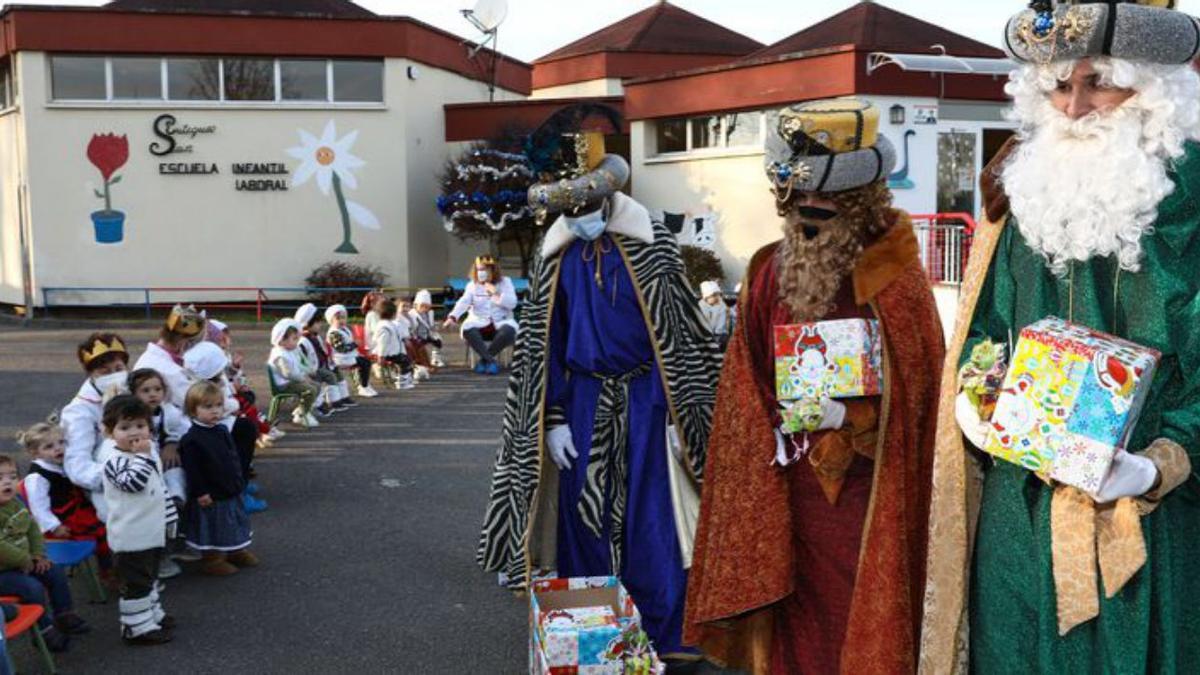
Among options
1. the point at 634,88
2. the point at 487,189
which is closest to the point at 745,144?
the point at 634,88

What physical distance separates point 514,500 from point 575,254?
3.65ft

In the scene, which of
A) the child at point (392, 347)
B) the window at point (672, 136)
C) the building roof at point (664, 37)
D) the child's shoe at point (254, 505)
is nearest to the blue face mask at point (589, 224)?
the child's shoe at point (254, 505)

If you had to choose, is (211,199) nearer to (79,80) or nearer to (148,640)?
(79,80)

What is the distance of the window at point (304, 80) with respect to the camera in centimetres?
2300

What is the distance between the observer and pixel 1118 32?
8.25 feet

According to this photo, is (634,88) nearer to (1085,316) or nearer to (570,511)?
(570,511)

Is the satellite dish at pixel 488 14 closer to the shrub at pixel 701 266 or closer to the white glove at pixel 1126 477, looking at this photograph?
the shrub at pixel 701 266

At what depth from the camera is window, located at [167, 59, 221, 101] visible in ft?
73.9

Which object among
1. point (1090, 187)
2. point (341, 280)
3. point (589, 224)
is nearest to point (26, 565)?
point (589, 224)

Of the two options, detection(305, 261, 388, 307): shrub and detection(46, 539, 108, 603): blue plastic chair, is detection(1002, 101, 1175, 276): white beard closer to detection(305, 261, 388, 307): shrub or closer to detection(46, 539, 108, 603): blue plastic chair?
detection(46, 539, 108, 603): blue plastic chair

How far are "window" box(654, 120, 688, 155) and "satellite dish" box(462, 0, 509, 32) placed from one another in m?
5.13

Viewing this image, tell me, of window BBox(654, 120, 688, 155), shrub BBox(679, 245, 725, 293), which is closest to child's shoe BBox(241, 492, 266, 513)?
shrub BBox(679, 245, 725, 293)

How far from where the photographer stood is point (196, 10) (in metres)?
23.0

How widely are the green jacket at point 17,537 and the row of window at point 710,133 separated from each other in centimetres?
1682
